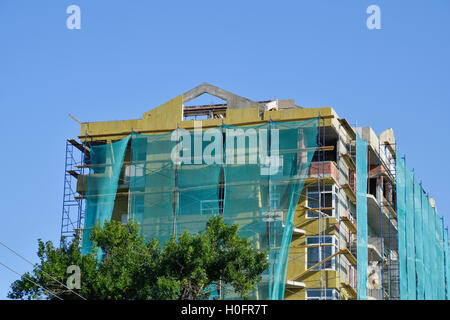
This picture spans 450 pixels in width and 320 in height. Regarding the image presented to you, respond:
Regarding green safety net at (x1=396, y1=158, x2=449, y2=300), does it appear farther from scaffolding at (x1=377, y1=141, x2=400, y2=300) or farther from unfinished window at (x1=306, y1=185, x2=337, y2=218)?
unfinished window at (x1=306, y1=185, x2=337, y2=218)

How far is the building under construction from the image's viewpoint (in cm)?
4450

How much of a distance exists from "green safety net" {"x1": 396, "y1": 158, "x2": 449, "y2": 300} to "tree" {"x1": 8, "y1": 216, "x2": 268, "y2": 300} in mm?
12818

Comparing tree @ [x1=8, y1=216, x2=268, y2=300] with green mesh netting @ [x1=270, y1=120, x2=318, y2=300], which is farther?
green mesh netting @ [x1=270, y1=120, x2=318, y2=300]

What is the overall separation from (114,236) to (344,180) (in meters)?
13.9

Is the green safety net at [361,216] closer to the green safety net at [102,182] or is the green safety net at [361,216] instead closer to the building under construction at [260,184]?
the building under construction at [260,184]

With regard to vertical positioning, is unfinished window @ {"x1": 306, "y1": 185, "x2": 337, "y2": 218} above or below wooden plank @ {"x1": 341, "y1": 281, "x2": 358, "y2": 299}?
above

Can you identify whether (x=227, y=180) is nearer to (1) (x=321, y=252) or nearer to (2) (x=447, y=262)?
(1) (x=321, y=252)

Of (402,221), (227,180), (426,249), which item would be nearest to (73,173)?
(227,180)

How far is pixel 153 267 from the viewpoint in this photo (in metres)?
38.0

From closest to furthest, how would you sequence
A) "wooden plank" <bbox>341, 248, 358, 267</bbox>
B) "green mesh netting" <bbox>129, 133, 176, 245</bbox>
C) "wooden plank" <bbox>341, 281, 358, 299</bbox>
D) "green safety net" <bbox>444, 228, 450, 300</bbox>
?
1. "green mesh netting" <bbox>129, 133, 176, 245</bbox>
2. "wooden plank" <bbox>341, 248, 358, 267</bbox>
3. "wooden plank" <bbox>341, 281, 358, 299</bbox>
4. "green safety net" <bbox>444, 228, 450, 300</bbox>

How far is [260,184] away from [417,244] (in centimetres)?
1421

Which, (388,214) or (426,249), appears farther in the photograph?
(426,249)

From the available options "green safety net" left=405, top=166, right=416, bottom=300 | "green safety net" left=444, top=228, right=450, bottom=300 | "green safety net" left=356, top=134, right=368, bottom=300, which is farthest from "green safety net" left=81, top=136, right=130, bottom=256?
"green safety net" left=444, top=228, right=450, bottom=300

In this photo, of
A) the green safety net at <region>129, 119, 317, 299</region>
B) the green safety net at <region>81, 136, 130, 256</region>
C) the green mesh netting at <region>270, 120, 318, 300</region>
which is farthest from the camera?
the green safety net at <region>81, 136, 130, 256</region>
